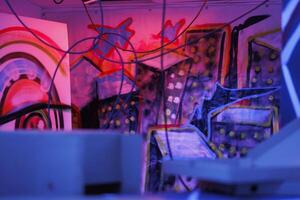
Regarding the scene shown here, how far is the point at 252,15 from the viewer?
8.53 ft

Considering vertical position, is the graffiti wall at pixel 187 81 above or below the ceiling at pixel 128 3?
below

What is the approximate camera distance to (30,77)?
8.06 feet

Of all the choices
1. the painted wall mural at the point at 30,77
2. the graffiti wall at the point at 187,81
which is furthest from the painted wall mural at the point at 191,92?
the painted wall mural at the point at 30,77

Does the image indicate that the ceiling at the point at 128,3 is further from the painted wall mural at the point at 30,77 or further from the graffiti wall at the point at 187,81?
the painted wall mural at the point at 30,77

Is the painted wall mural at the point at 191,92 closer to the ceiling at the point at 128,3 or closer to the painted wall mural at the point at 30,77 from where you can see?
the ceiling at the point at 128,3

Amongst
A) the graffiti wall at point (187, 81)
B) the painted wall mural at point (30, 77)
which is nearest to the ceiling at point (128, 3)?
the graffiti wall at point (187, 81)

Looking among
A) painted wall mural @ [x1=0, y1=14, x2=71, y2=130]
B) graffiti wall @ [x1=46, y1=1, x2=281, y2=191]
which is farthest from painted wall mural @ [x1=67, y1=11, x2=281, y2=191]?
painted wall mural @ [x1=0, y1=14, x2=71, y2=130]

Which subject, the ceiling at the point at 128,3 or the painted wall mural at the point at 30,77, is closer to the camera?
the painted wall mural at the point at 30,77

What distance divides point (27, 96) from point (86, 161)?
1.74 metres

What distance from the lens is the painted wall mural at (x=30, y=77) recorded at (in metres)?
2.30

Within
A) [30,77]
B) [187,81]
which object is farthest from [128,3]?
[30,77]

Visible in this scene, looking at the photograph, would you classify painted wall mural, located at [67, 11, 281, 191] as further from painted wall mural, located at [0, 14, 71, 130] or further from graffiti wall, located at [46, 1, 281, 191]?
painted wall mural, located at [0, 14, 71, 130]

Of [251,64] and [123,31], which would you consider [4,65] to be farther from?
[251,64]

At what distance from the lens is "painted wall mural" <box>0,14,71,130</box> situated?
230 centimetres
